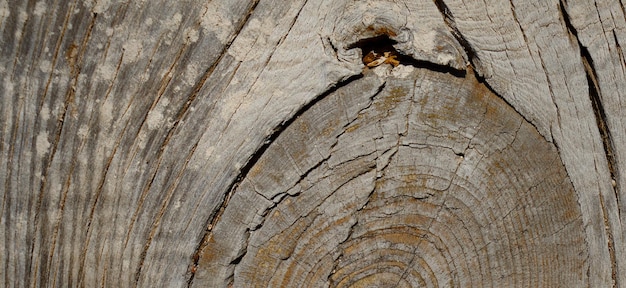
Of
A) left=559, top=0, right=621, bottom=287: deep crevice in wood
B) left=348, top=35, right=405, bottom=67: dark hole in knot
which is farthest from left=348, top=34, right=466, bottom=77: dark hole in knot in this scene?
left=559, top=0, right=621, bottom=287: deep crevice in wood

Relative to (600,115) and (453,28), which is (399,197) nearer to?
(453,28)

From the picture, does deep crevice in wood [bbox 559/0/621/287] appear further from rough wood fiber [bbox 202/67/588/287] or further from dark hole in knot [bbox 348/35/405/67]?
dark hole in knot [bbox 348/35/405/67]

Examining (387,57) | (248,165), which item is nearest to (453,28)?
(387,57)

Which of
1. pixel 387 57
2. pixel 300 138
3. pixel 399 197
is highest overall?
pixel 387 57

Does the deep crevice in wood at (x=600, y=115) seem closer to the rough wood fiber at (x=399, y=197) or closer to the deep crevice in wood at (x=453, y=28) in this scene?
the rough wood fiber at (x=399, y=197)

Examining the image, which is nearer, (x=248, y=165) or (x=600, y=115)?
(x=248, y=165)

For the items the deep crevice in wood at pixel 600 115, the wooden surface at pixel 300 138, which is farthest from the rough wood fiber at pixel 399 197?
the deep crevice in wood at pixel 600 115

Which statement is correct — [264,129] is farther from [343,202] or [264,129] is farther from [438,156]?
[438,156]

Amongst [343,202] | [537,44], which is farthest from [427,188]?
[537,44]
